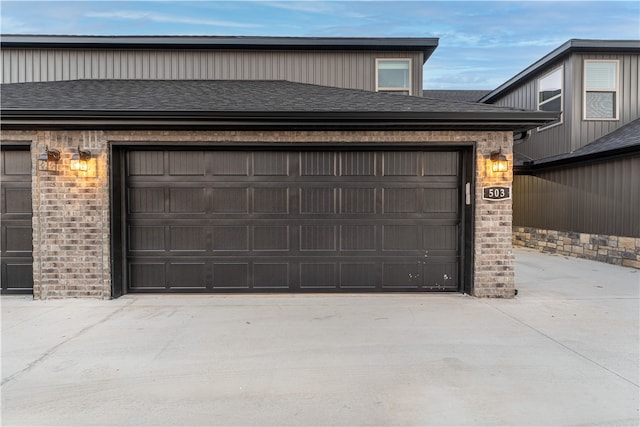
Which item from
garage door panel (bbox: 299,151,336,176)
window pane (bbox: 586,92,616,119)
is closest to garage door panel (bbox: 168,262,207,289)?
garage door panel (bbox: 299,151,336,176)

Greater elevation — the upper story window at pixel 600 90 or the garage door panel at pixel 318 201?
the upper story window at pixel 600 90

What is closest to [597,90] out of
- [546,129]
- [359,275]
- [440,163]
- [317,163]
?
[546,129]

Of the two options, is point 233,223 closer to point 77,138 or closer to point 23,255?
point 77,138

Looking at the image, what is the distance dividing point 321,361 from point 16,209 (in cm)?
565

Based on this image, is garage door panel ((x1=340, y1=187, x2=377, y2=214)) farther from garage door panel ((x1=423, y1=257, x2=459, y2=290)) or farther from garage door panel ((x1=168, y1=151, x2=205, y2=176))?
garage door panel ((x1=168, y1=151, x2=205, y2=176))

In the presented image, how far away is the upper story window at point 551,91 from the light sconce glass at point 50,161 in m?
12.3

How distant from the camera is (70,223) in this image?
5.78m

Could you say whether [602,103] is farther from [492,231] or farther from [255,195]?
[255,195]

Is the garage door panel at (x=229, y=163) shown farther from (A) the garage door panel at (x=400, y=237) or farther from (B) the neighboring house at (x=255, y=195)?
(A) the garage door panel at (x=400, y=237)

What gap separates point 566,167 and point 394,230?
744cm

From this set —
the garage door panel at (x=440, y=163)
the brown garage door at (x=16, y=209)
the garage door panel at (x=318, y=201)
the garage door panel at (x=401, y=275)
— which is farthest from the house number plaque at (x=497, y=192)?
the brown garage door at (x=16, y=209)

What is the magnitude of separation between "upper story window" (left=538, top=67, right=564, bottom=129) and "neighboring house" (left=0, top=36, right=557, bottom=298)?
6.99 metres

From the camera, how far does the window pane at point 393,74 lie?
9.05m

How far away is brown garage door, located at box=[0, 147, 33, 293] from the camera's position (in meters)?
5.95
